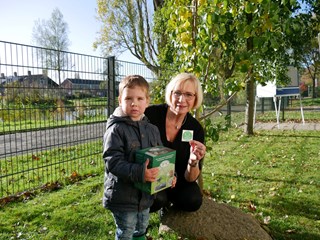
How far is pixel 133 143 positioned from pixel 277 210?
255cm

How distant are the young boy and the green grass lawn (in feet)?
3.09

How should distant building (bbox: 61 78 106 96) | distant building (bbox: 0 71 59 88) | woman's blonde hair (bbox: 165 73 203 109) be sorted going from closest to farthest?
woman's blonde hair (bbox: 165 73 203 109) → distant building (bbox: 0 71 59 88) → distant building (bbox: 61 78 106 96)

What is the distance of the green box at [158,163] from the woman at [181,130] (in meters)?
0.65

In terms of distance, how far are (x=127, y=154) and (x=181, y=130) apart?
3.26 ft

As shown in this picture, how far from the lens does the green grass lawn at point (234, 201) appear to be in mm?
3369

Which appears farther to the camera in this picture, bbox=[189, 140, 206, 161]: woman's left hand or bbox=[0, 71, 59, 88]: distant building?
bbox=[0, 71, 59, 88]: distant building

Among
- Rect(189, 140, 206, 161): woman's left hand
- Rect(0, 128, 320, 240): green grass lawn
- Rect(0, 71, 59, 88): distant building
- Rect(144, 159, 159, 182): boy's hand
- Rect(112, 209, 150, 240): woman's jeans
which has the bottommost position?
Rect(0, 128, 320, 240): green grass lawn

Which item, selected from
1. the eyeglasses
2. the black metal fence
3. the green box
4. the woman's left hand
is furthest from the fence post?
the green box

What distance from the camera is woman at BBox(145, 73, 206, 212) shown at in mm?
2965

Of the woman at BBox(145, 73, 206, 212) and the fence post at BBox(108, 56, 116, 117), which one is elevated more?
the fence post at BBox(108, 56, 116, 117)

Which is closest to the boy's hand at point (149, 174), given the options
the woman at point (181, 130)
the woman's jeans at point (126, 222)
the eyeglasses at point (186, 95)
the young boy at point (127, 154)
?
the young boy at point (127, 154)

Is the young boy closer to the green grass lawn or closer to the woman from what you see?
the woman

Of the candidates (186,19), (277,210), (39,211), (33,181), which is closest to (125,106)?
(186,19)

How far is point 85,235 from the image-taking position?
10.6 ft
